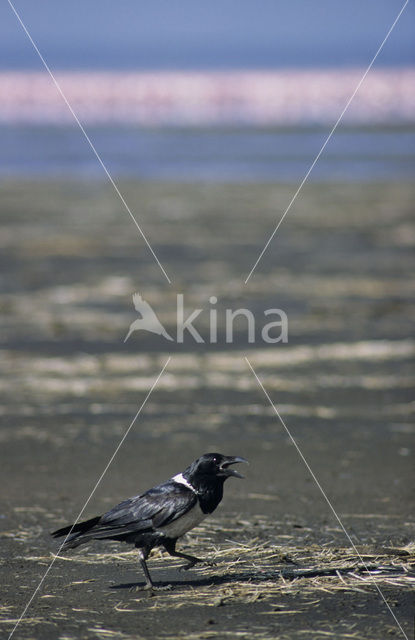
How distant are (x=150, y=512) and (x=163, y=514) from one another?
0.07m

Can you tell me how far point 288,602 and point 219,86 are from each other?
9035 centimetres

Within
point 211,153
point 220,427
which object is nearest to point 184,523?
point 220,427

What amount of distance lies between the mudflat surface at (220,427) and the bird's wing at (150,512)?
0.32 meters

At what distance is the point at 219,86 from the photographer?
93.2 m

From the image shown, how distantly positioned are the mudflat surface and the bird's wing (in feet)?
1.04

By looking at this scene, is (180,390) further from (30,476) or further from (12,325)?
(12,325)

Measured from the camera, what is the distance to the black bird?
5289 millimetres

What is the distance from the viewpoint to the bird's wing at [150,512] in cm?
527

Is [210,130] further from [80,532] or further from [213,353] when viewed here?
[80,532]

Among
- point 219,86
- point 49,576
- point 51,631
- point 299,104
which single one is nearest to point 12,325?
point 49,576

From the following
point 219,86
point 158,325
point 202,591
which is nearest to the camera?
point 202,591

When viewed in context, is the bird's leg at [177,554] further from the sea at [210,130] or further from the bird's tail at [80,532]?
the sea at [210,130]

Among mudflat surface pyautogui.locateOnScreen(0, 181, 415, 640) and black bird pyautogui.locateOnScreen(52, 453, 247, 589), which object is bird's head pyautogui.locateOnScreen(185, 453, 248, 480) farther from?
mudflat surface pyautogui.locateOnScreen(0, 181, 415, 640)

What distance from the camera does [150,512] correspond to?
5316mm
